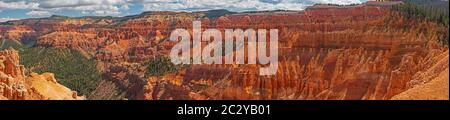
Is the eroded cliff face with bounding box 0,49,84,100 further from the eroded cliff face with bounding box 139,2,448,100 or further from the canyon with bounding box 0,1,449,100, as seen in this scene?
the eroded cliff face with bounding box 139,2,448,100

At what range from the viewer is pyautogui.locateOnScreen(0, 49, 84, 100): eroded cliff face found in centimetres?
2759

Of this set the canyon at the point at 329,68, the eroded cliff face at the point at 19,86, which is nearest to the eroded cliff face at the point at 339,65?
the canyon at the point at 329,68

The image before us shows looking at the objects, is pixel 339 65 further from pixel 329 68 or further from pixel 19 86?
pixel 19 86

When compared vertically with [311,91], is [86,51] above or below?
below

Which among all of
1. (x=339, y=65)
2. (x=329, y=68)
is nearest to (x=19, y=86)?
(x=329, y=68)

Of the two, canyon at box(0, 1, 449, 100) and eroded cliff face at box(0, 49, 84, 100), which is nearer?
canyon at box(0, 1, 449, 100)

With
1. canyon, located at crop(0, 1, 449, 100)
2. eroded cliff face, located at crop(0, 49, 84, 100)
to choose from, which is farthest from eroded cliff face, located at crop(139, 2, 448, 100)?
eroded cliff face, located at crop(0, 49, 84, 100)

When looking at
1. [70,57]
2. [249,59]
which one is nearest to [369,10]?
[249,59]

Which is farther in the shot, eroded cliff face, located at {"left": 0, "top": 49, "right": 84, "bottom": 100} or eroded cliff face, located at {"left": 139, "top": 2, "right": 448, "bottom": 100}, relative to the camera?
eroded cliff face, located at {"left": 0, "top": 49, "right": 84, "bottom": 100}

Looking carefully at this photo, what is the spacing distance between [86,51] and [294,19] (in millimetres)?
118168

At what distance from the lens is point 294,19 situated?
53.8 meters

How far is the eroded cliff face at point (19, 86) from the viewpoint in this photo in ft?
90.5

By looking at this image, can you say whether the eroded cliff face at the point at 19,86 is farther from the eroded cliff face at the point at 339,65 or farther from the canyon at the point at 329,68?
the eroded cliff face at the point at 339,65
